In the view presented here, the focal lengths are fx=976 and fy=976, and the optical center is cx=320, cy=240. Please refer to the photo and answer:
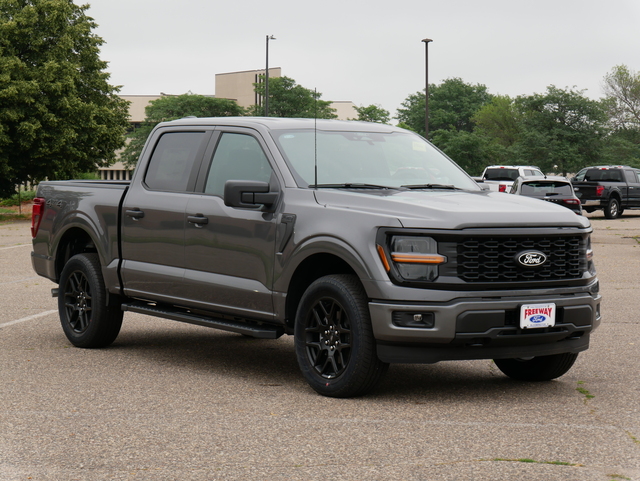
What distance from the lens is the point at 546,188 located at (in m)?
27.9

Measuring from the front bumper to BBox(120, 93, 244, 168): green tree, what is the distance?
75985 millimetres

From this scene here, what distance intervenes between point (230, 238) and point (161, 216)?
3.06ft

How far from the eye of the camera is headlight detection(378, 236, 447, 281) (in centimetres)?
597

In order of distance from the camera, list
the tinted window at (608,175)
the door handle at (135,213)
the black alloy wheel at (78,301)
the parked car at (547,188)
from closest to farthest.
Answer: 1. the door handle at (135,213)
2. the black alloy wheel at (78,301)
3. the parked car at (547,188)
4. the tinted window at (608,175)

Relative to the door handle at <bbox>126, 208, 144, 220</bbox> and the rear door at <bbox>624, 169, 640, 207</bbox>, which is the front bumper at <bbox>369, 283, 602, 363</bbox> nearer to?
the door handle at <bbox>126, 208, 144, 220</bbox>

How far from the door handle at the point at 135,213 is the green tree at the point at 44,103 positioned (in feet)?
91.1

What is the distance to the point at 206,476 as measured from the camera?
4531mm

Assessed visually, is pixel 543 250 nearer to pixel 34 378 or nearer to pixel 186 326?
pixel 34 378

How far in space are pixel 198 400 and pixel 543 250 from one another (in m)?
2.43

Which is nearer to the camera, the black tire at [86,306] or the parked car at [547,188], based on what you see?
the black tire at [86,306]

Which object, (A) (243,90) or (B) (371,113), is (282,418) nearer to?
(B) (371,113)

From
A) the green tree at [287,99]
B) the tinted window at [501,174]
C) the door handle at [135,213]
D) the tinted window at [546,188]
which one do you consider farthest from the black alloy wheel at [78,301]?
the green tree at [287,99]

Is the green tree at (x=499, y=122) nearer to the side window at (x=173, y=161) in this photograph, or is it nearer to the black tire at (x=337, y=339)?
the side window at (x=173, y=161)

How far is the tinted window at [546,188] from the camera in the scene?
27.7 m
